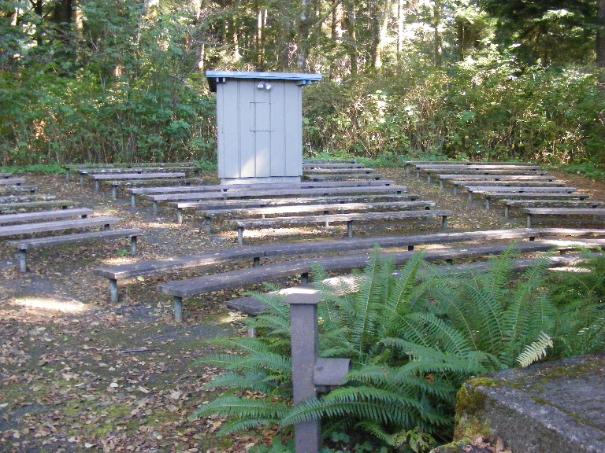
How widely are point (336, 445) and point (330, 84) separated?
16.6 m

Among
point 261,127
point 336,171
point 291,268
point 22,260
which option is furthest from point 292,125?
point 22,260

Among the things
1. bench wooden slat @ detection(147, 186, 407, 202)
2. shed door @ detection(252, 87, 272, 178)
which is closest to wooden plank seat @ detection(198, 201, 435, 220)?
bench wooden slat @ detection(147, 186, 407, 202)

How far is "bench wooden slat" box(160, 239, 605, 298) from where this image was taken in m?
6.16

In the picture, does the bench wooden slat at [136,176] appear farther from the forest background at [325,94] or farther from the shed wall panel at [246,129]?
the forest background at [325,94]

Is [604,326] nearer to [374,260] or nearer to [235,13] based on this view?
[374,260]

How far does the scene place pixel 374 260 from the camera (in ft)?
15.4

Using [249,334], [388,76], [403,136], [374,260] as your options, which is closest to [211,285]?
[249,334]

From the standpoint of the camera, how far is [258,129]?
1217 centimetres

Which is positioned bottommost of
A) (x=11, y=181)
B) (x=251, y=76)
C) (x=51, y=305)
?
(x=51, y=305)

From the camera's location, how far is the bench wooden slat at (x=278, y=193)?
10.9 metres

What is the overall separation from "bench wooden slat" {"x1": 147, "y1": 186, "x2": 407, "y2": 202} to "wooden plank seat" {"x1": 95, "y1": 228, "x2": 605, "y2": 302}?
2.50 meters

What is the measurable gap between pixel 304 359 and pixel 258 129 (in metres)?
9.02

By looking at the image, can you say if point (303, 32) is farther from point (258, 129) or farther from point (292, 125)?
point (258, 129)

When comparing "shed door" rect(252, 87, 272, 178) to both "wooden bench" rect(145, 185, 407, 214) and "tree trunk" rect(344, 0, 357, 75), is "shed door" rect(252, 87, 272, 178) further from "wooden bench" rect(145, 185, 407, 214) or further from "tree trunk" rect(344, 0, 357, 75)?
"tree trunk" rect(344, 0, 357, 75)
